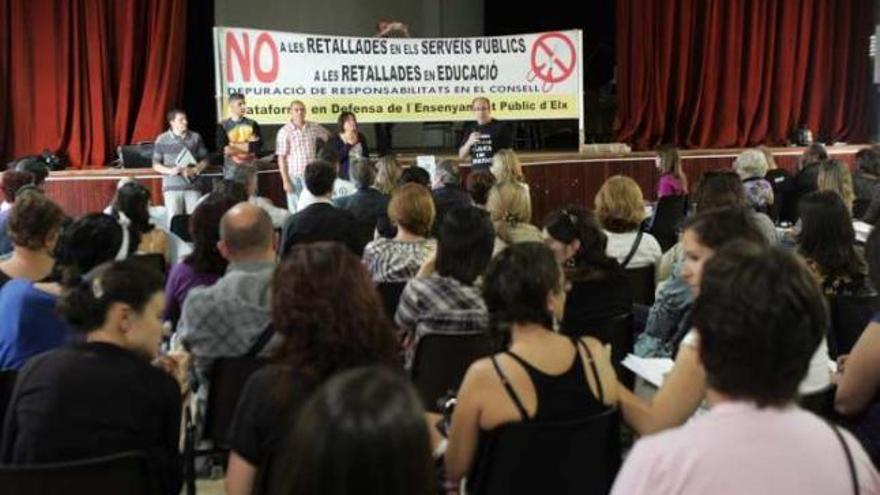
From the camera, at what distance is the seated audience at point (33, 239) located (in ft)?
10.8

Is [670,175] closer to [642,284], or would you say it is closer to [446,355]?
[642,284]

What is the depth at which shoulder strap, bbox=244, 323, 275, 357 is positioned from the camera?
2818mm

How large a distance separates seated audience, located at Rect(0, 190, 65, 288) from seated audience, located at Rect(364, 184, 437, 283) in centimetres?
118

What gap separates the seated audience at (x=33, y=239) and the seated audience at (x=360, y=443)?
2495 mm

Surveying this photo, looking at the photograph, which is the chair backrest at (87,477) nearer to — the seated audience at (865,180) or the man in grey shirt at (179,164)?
the seated audience at (865,180)

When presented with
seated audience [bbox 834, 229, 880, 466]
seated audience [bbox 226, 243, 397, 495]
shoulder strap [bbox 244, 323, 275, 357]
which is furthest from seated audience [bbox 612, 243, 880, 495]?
shoulder strap [bbox 244, 323, 275, 357]

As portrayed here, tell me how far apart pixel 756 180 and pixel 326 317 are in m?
4.78

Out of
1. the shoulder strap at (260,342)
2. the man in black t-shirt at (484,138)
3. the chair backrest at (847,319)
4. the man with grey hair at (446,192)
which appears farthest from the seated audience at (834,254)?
the man in black t-shirt at (484,138)

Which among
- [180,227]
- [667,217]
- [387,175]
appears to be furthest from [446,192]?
[667,217]

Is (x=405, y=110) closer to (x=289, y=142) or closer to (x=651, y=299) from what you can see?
(x=289, y=142)

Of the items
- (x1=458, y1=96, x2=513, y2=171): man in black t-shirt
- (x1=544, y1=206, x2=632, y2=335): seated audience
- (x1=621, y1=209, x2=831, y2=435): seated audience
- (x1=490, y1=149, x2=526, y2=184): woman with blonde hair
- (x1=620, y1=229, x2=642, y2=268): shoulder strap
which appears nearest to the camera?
(x1=621, y1=209, x2=831, y2=435): seated audience

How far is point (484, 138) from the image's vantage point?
27.7ft

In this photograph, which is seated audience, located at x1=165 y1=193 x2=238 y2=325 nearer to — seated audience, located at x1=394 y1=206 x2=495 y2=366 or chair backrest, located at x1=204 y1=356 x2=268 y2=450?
chair backrest, located at x1=204 y1=356 x2=268 y2=450

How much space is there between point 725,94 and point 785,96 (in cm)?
66
